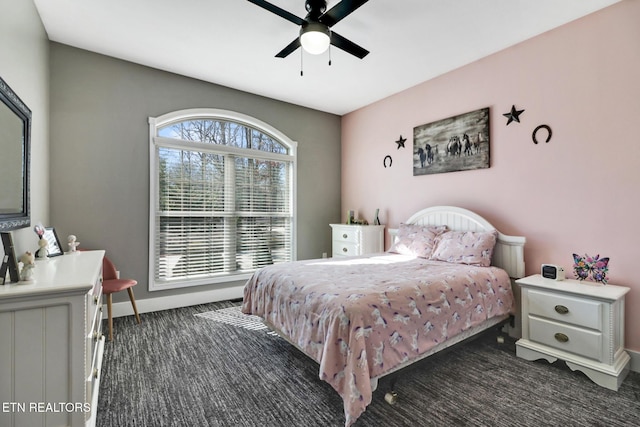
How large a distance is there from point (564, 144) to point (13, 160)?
4.24 meters

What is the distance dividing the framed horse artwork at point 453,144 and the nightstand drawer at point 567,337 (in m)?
1.69

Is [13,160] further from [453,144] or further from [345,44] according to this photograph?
[453,144]

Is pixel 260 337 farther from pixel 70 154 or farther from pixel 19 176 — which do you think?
pixel 70 154

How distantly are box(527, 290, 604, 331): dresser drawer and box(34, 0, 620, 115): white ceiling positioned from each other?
2373 mm

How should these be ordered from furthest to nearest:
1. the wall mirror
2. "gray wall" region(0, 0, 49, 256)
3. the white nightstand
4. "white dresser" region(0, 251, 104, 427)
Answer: the white nightstand → "gray wall" region(0, 0, 49, 256) → the wall mirror → "white dresser" region(0, 251, 104, 427)

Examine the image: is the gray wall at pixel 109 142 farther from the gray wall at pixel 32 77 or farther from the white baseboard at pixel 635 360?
the white baseboard at pixel 635 360

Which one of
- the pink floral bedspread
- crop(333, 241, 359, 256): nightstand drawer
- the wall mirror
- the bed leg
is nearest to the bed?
the pink floral bedspread

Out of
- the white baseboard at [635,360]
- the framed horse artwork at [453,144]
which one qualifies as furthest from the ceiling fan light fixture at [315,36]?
the white baseboard at [635,360]

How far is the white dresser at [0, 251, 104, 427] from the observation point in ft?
4.44

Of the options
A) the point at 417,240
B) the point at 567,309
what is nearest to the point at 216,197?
the point at 417,240

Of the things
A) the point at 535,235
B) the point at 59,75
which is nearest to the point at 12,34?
the point at 59,75

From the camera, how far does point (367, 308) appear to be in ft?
5.96

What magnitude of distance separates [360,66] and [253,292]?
9.10ft

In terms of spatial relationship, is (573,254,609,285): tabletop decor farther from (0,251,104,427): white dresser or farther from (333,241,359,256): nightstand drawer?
(0,251,104,427): white dresser
